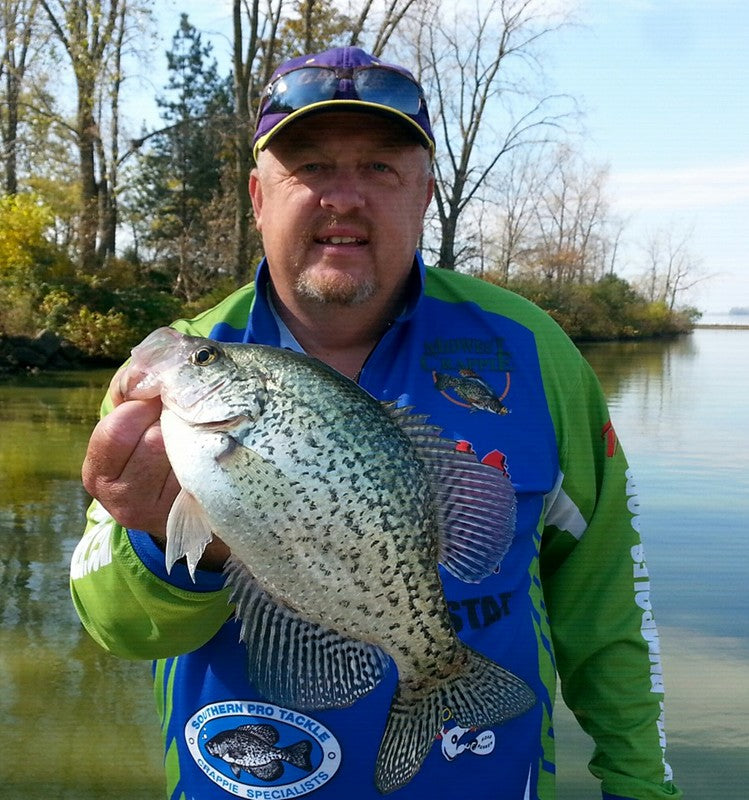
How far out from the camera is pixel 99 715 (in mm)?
4340

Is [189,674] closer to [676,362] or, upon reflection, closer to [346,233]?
[346,233]

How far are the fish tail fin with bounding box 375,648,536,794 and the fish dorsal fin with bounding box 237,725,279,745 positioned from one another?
1.30 ft

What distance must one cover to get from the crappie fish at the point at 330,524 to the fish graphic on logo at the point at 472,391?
0.55 metres

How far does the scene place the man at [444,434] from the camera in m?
2.07

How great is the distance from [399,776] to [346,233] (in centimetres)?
134

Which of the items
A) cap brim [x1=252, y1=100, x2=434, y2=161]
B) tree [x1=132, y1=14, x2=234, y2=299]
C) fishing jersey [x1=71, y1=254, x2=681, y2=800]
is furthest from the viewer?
tree [x1=132, y1=14, x2=234, y2=299]

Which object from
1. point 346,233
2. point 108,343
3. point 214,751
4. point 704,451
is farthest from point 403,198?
point 108,343

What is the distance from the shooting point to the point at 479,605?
213cm

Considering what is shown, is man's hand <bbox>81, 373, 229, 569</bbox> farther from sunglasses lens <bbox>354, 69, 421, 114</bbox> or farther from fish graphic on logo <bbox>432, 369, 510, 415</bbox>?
sunglasses lens <bbox>354, 69, 421, 114</bbox>

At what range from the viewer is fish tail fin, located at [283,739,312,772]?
2.06 metres

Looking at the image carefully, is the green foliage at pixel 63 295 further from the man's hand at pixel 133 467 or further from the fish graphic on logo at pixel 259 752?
the man's hand at pixel 133 467

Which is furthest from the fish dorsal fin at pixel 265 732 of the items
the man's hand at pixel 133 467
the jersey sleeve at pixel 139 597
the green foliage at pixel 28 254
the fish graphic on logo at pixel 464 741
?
the green foliage at pixel 28 254

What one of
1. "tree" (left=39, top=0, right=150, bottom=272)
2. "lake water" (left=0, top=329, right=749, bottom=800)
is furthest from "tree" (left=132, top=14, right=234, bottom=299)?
"lake water" (left=0, top=329, right=749, bottom=800)

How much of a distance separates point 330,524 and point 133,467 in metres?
0.40
